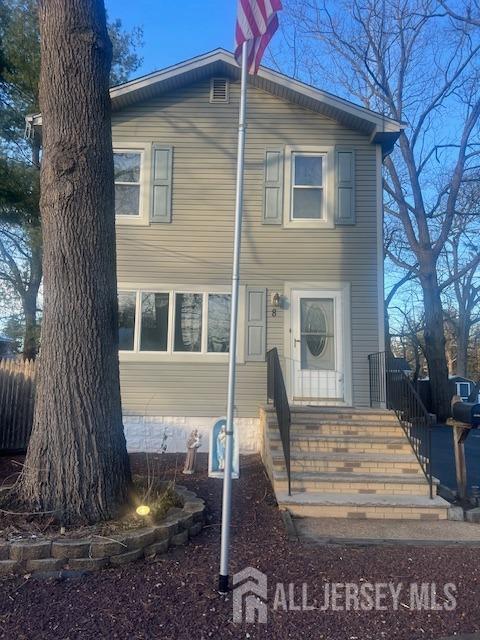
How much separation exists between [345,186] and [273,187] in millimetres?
1292

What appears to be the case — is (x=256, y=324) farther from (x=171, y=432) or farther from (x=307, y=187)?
(x=307, y=187)

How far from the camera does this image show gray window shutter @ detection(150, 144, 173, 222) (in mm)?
9000

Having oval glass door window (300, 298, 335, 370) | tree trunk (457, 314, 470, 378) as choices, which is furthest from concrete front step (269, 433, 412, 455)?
tree trunk (457, 314, 470, 378)

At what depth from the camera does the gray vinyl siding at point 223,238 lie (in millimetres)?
8727

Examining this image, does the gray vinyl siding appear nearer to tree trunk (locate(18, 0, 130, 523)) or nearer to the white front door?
the white front door

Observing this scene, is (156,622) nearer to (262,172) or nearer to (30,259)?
(262,172)

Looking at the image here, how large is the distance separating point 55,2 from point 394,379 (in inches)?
259

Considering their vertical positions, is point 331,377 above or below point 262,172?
below

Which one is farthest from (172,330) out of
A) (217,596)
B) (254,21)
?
(217,596)

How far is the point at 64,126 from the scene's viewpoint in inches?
185

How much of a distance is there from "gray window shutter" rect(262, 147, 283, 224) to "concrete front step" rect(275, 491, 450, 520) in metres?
5.10

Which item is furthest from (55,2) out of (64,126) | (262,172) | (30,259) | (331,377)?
(30,259)

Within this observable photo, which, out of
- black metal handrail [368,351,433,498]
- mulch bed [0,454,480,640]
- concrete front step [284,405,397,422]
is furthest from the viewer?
concrete front step [284,405,397,422]

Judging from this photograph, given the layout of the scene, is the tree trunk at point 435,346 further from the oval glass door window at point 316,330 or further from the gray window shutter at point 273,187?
the gray window shutter at point 273,187
